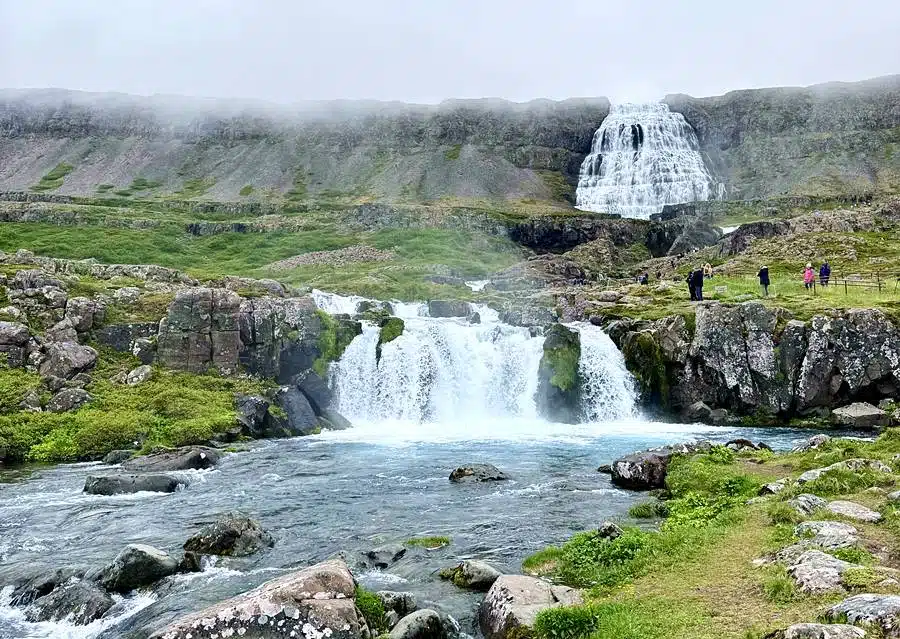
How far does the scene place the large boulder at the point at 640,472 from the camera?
2689 cm

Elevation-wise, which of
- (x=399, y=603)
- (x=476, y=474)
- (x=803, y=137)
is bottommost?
(x=476, y=474)

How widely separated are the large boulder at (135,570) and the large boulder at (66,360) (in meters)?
29.9

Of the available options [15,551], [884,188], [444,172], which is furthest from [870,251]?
[444,172]

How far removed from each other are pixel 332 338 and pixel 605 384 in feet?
72.7

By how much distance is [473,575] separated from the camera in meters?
17.1

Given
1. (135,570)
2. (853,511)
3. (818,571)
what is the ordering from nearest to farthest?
(818,571) → (853,511) → (135,570)

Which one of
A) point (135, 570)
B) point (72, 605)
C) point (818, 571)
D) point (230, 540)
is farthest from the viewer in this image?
point (230, 540)

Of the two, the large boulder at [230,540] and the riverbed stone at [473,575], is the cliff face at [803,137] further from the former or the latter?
the large boulder at [230,540]

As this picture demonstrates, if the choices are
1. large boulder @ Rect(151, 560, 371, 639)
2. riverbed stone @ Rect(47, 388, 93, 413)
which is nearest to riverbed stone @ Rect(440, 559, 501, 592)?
large boulder @ Rect(151, 560, 371, 639)

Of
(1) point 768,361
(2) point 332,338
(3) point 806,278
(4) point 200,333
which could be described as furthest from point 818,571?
(3) point 806,278

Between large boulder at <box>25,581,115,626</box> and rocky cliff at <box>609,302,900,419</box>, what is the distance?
139ft

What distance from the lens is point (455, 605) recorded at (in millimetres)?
15875

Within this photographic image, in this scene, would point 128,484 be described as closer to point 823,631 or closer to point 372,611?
point 372,611

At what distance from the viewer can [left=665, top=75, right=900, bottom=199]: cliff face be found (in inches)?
6255
